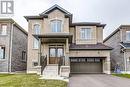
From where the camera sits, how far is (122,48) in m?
31.6

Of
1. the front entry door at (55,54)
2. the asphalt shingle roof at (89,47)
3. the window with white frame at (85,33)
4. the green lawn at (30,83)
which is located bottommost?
the green lawn at (30,83)

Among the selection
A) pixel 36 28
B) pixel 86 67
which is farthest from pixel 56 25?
pixel 86 67

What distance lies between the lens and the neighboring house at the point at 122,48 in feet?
103

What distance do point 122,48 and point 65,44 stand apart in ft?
29.6

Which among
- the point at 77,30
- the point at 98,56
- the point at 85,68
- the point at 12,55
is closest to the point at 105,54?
the point at 98,56

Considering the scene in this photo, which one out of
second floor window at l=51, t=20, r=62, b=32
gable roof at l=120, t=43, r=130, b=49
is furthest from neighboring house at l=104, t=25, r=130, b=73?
second floor window at l=51, t=20, r=62, b=32

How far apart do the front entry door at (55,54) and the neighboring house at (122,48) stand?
949 cm

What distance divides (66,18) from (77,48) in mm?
4368

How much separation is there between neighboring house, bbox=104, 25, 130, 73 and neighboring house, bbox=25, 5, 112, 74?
3.12 m

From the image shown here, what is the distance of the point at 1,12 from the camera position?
3075 centimetres

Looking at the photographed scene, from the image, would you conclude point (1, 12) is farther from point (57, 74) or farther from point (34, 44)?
point (57, 74)

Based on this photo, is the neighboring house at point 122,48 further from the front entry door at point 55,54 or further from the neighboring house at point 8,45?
the neighboring house at point 8,45

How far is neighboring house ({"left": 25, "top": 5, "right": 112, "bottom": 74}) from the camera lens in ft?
92.2

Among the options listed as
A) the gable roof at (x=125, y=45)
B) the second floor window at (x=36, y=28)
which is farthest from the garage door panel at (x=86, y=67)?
the second floor window at (x=36, y=28)
